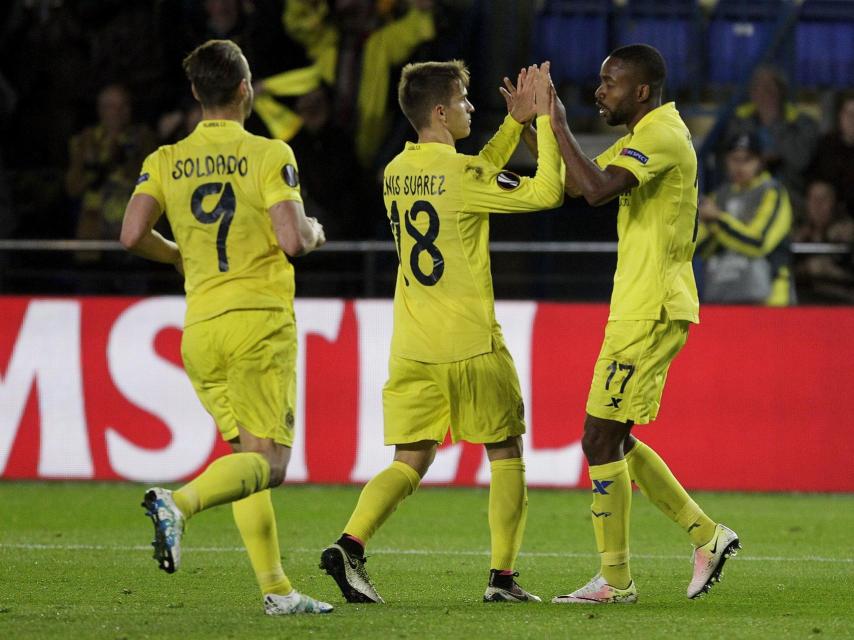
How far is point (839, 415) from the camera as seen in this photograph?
1008 cm

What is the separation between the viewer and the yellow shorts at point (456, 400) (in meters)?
5.91

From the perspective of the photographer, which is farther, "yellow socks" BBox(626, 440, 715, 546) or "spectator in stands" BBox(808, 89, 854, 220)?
"spectator in stands" BBox(808, 89, 854, 220)

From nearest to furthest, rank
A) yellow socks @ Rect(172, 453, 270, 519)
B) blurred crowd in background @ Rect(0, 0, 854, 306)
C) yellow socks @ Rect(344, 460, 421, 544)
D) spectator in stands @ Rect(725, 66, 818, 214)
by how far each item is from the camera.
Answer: yellow socks @ Rect(172, 453, 270, 519) → yellow socks @ Rect(344, 460, 421, 544) → blurred crowd in background @ Rect(0, 0, 854, 306) → spectator in stands @ Rect(725, 66, 818, 214)

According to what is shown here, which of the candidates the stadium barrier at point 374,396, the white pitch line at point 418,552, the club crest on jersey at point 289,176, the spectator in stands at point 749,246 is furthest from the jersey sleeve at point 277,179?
the spectator in stands at point 749,246

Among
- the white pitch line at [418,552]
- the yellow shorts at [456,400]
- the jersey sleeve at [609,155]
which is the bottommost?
the white pitch line at [418,552]

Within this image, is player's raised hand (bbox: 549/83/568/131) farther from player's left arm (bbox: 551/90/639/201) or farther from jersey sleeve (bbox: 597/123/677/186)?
jersey sleeve (bbox: 597/123/677/186)

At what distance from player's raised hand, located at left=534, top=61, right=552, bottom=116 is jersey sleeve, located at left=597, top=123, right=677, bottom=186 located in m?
0.32

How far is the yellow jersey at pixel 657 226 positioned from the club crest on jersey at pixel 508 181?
1.20ft

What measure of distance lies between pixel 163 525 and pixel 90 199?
7.79 m

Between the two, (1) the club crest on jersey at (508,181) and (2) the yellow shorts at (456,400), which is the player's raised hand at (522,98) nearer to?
(1) the club crest on jersey at (508,181)

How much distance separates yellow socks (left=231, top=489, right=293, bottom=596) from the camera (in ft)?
17.8

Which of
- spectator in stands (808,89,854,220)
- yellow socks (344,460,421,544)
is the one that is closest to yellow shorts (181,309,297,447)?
yellow socks (344,460,421,544)

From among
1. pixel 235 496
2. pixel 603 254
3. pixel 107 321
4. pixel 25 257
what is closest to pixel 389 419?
pixel 235 496

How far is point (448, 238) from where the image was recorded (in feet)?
19.4
